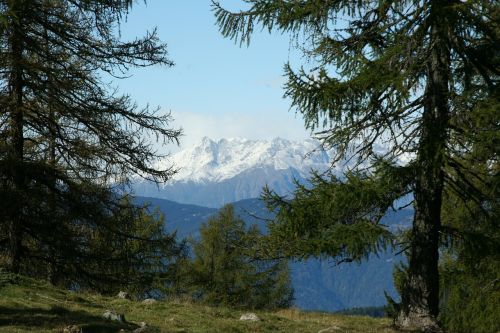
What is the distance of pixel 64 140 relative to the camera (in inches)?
627

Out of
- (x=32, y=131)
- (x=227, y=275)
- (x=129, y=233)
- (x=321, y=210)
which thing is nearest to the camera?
(x=321, y=210)

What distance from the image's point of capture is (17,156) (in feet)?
49.0

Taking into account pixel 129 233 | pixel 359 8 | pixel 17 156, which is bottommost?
pixel 129 233

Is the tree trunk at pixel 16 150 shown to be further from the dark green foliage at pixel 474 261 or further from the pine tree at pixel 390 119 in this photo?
the dark green foliage at pixel 474 261

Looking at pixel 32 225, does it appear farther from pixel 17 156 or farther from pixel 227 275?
pixel 227 275

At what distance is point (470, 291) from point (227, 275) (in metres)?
22.5

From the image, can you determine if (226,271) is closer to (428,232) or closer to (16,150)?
(16,150)

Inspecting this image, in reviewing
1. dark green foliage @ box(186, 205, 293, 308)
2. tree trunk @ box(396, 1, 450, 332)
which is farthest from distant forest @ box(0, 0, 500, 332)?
dark green foliage @ box(186, 205, 293, 308)

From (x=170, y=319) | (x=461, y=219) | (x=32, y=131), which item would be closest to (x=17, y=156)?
(x=32, y=131)

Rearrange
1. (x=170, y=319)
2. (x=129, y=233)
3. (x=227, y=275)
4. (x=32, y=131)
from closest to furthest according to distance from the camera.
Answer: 1. (x=170, y=319)
2. (x=32, y=131)
3. (x=129, y=233)
4. (x=227, y=275)

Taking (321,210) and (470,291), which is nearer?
(321,210)

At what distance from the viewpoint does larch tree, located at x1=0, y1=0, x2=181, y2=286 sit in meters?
14.7

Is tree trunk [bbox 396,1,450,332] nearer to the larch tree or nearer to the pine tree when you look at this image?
the pine tree

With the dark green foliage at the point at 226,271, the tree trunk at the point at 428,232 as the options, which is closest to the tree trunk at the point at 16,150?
the tree trunk at the point at 428,232
